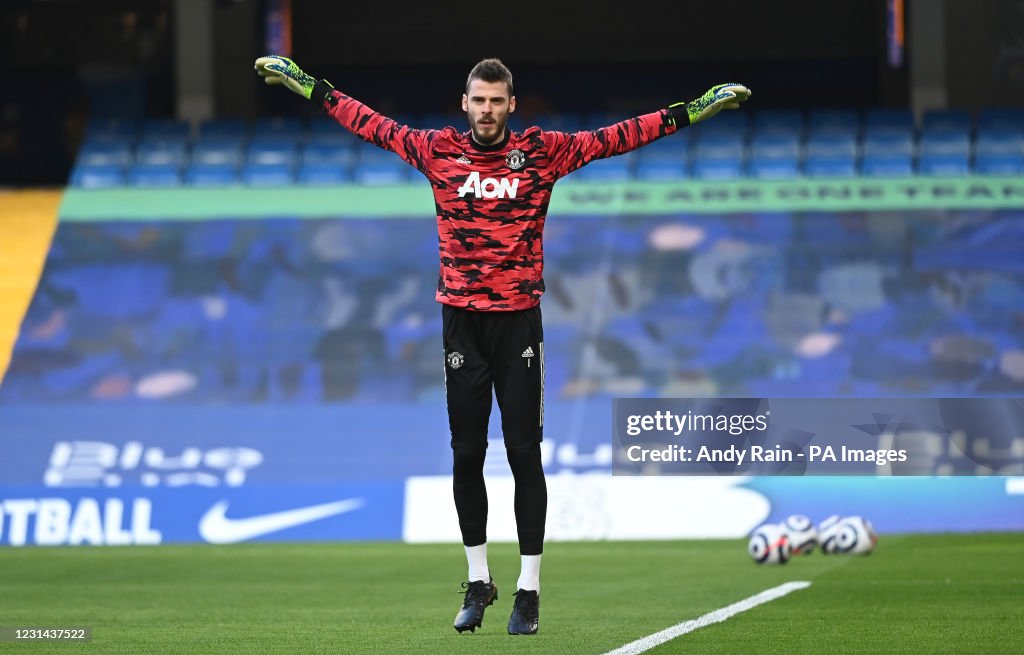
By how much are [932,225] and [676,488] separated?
18.4 feet

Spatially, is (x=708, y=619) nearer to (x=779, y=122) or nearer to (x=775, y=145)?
(x=775, y=145)

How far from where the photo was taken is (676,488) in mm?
13883

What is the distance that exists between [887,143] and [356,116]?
545 inches

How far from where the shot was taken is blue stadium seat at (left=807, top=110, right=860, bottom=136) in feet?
63.8

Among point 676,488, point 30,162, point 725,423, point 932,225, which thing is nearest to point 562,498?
point 676,488

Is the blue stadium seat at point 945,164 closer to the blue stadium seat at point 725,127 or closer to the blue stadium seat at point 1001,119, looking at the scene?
the blue stadium seat at point 1001,119

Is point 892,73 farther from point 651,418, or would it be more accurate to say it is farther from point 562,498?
point 562,498

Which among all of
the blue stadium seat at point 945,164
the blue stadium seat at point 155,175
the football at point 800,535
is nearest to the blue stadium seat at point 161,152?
the blue stadium seat at point 155,175

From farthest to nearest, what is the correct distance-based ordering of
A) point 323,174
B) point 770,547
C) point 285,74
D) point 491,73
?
point 323,174 < point 770,547 < point 285,74 < point 491,73

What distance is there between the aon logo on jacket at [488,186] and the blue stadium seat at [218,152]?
45.2 ft

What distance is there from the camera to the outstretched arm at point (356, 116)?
6.00 m

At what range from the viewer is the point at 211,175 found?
19141 millimetres

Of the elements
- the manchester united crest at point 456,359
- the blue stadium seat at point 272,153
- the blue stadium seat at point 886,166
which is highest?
the blue stadium seat at point 272,153

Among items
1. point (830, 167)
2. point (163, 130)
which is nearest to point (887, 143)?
point (830, 167)
